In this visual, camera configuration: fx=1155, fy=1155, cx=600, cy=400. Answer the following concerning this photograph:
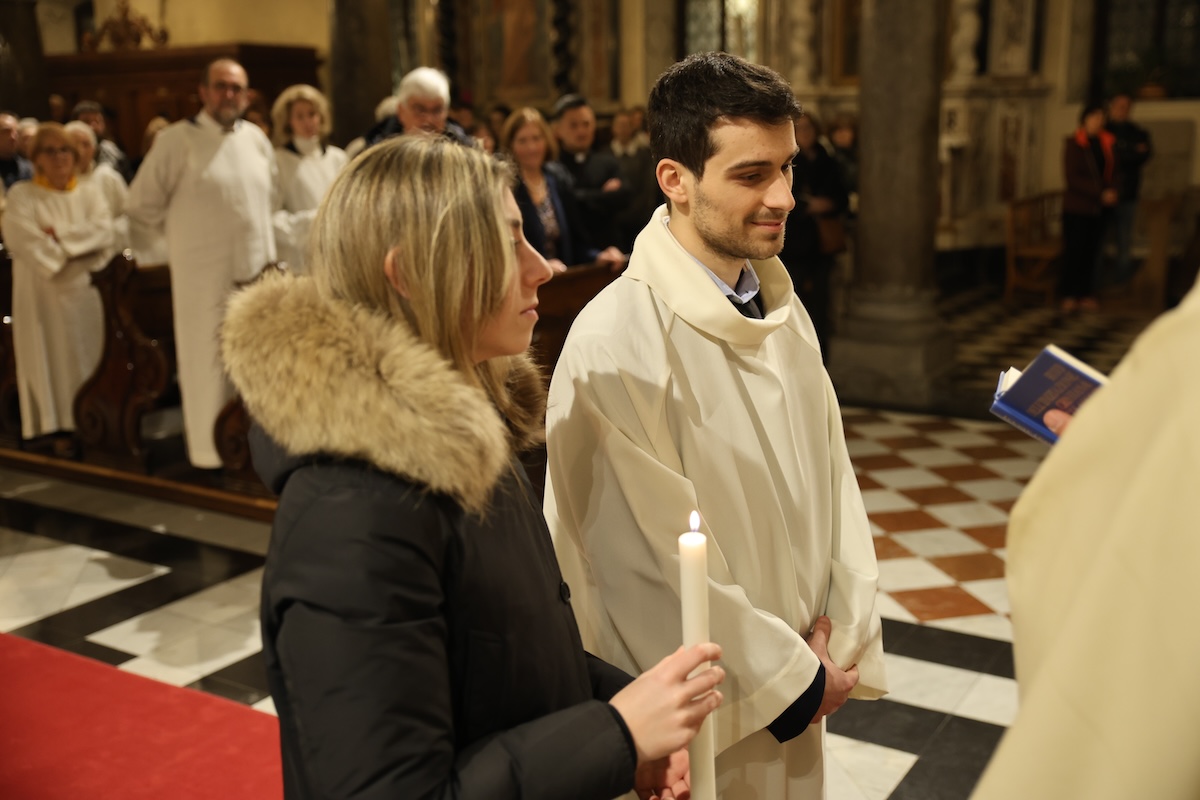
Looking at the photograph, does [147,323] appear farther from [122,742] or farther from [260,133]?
[122,742]

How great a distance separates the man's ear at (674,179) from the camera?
1.72m

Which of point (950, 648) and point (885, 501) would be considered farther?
point (885, 501)

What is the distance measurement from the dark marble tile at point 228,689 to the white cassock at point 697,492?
196 centimetres

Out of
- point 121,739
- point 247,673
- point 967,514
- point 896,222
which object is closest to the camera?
point 121,739

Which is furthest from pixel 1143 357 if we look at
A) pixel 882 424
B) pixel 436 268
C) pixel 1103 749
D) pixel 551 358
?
pixel 882 424

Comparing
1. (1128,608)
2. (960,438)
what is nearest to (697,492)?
(1128,608)

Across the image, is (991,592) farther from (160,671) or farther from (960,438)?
(160,671)

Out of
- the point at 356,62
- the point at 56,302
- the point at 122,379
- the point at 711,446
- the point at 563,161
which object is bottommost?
the point at 122,379

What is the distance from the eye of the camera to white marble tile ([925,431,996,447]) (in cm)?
600

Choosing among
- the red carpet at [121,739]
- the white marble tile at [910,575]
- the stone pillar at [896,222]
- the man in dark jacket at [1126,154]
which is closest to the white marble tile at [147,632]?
the red carpet at [121,739]

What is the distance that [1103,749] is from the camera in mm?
692

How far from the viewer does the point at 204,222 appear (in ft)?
17.8

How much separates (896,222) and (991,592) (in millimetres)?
3180

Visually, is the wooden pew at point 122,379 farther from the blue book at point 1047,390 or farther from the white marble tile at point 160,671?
the blue book at point 1047,390
